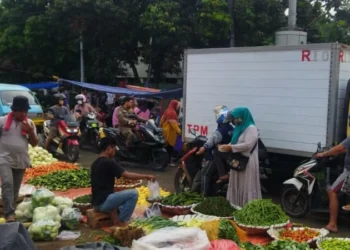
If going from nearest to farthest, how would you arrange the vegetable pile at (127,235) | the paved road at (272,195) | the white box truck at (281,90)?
the vegetable pile at (127,235)
the paved road at (272,195)
the white box truck at (281,90)

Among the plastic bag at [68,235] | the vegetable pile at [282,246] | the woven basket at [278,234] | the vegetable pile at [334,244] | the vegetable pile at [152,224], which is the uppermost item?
the vegetable pile at [152,224]

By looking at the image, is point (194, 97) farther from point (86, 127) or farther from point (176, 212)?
point (86, 127)

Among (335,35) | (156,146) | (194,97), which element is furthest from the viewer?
(335,35)

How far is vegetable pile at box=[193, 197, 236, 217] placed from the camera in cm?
645

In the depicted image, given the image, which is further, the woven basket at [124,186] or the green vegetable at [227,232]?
the woven basket at [124,186]

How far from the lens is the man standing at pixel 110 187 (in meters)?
6.28

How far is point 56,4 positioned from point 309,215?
53.6 feet

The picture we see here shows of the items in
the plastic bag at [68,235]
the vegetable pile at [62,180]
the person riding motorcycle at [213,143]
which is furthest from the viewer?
the vegetable pile at [62,180]

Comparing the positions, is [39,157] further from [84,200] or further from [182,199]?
[182,199]

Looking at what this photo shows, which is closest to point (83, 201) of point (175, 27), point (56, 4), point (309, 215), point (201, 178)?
point (201, 178)

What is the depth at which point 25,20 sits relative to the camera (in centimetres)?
2400

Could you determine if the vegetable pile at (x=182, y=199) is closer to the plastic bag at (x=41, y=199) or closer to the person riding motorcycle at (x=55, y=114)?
the plastic bag at (x=41, y=199)

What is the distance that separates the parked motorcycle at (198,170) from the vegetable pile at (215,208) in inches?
46.8

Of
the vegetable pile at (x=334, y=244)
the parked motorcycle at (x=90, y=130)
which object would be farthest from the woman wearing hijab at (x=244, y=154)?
the parked motorcycle at (x=90, y=130)
